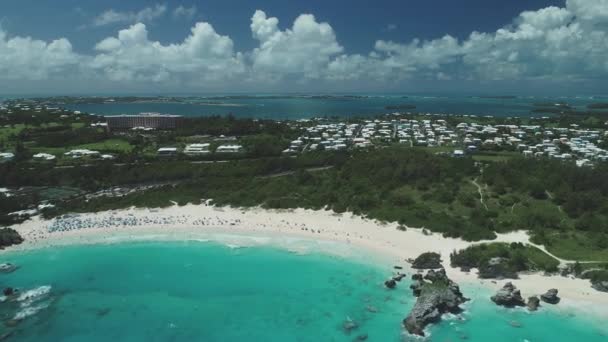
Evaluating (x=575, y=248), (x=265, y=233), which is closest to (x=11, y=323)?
(x=265, y=233)

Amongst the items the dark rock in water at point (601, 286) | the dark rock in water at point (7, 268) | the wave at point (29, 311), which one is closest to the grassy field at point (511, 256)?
the dark rock in water at point (601, 286)

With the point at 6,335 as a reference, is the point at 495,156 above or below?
above

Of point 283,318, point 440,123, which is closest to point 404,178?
point 283,318

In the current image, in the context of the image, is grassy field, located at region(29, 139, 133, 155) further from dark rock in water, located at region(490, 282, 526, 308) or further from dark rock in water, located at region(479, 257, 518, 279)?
dark rock in water, located at region(490, 282, 526, 308)

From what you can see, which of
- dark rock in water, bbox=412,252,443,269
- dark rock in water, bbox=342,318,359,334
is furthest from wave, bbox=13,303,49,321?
dark rock in water, bbox=412,252,443,269

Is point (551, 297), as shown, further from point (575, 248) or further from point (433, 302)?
point (575, 248)
